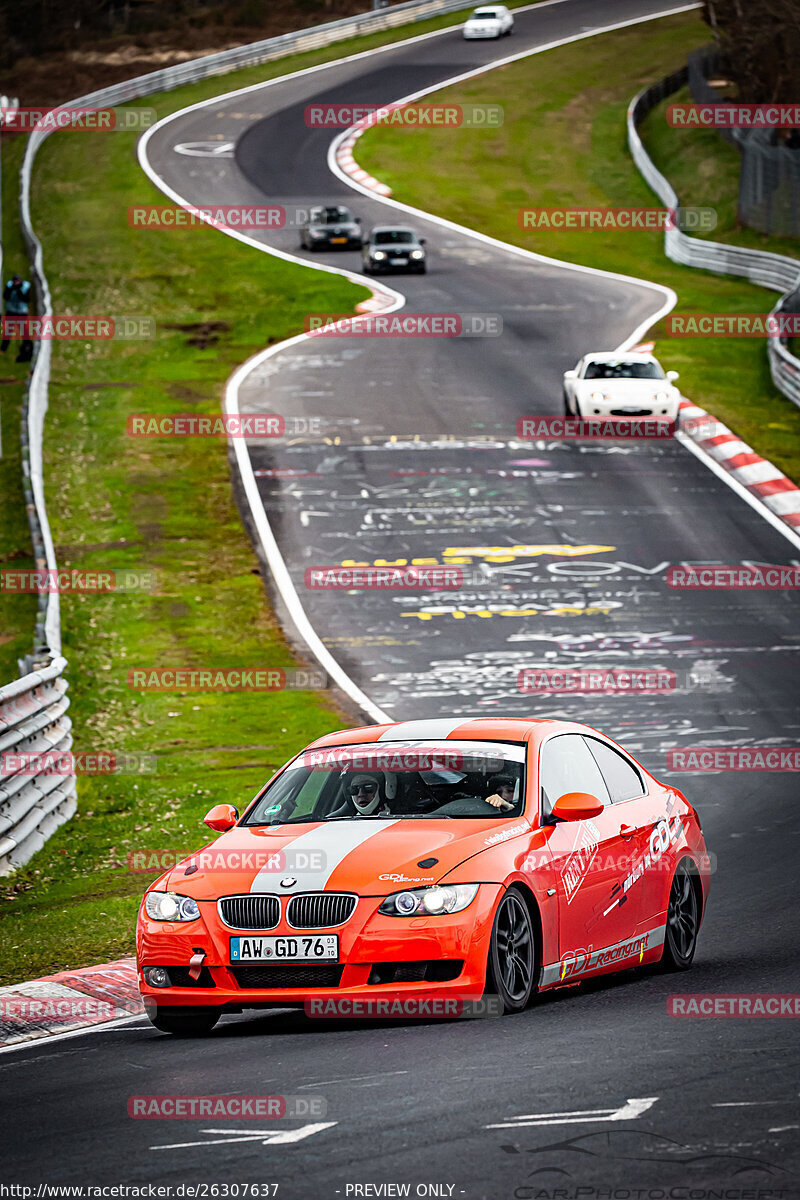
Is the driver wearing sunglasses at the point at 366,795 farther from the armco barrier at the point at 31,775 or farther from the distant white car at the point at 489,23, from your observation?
the distant white car at the point at 489,23

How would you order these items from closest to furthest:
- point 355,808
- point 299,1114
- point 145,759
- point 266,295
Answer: point 299,1114, point 355,808, point 145,759, point 266,295

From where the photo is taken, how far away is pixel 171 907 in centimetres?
860

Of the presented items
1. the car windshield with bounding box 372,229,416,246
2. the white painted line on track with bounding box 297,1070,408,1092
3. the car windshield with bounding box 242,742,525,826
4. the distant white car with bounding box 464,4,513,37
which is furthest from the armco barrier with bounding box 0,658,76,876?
the distant white car with bounding box 464,4,513,37

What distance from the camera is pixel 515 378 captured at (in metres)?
36.7

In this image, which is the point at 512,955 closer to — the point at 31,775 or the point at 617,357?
the point at 31,775

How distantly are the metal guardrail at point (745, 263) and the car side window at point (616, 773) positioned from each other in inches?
1013

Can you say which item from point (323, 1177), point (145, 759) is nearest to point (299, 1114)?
point (323, 1177)

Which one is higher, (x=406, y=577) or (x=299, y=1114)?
(x=299, y=1114)

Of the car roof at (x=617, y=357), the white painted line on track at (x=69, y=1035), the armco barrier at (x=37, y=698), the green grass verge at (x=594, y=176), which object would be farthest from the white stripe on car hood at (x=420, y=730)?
the car roof at (x=617, y=357)

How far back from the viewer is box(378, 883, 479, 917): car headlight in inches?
320

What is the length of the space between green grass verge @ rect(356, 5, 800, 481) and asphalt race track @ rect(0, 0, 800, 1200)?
2.06 metres

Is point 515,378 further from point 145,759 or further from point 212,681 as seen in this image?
point 145,759

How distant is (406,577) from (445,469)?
5699 mm

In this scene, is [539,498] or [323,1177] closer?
[323,1177]
